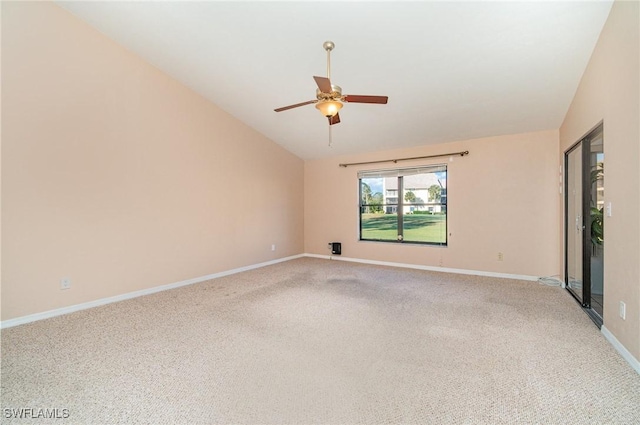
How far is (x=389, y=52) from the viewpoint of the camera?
3.16 meters

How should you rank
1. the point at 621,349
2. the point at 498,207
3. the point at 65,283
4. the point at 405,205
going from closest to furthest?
the point at 621,349 → the point at 65,283 → the point at 498,207 → the point at 405,205

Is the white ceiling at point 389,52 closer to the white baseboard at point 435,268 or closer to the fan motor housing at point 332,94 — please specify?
the fan motor housing at point 332,94

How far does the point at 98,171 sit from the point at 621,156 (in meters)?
5.36

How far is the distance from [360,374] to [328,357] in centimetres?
32

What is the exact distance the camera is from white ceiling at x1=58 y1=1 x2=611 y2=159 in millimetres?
2650

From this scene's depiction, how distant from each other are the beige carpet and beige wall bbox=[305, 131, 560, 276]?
1.23m

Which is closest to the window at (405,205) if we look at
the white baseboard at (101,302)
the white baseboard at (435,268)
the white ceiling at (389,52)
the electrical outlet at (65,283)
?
the white baseboard at (435,268)

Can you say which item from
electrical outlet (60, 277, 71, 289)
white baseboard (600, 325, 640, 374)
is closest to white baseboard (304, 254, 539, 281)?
white baseboard (600, 325, 640, 374)

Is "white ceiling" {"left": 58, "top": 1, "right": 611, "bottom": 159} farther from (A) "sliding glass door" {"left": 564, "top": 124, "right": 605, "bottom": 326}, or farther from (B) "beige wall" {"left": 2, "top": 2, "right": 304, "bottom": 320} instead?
(A) "sliding glass door" {"left": 564, "top": 124, "right": 605, "bottom": 326}

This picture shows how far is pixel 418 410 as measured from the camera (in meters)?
1.66

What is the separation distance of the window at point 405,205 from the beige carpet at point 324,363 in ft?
6.83

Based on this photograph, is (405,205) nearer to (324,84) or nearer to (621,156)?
(621,156)

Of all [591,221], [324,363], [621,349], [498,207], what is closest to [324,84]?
[324,363]

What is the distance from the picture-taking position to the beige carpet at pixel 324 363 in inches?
65.4
